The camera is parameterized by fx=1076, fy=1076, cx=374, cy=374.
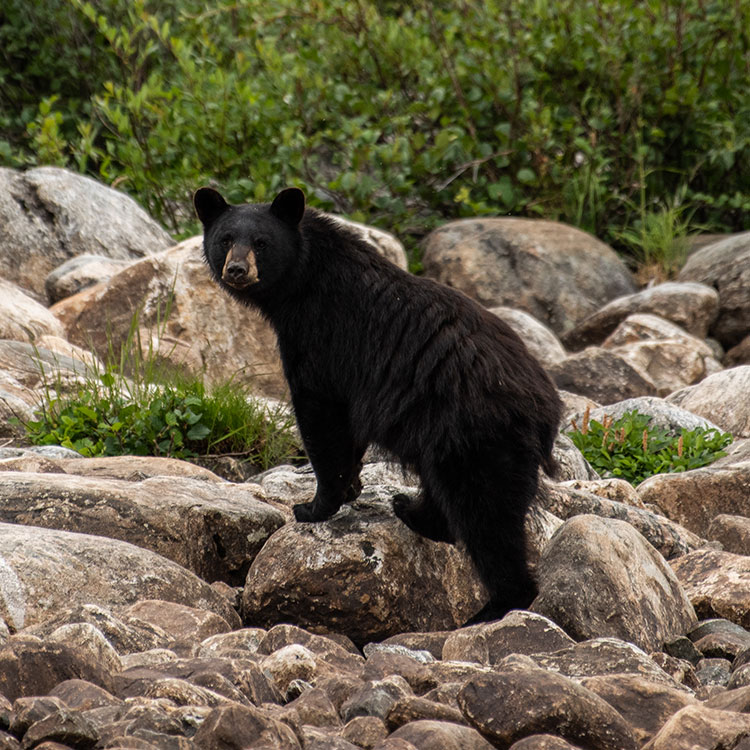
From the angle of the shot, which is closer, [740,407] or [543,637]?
[543,637]

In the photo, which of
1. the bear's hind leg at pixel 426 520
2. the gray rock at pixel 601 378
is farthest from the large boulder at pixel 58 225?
the bear's hind leg at pixel 426 520

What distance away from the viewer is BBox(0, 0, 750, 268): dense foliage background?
12.5m

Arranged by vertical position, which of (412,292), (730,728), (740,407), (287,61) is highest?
(287,61)

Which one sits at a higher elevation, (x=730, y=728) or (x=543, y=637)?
(x=730, y=728)

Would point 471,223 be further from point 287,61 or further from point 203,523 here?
point 203,523

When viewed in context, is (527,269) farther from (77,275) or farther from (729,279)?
(77,275)

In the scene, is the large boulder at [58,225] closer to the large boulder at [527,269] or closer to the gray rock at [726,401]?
the large boulder at [527,269]

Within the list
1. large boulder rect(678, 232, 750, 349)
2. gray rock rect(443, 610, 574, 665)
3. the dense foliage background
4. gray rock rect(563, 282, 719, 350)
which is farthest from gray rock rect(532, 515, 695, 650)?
the dense foliage background

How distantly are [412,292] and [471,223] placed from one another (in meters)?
7.90

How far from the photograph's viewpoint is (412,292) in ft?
16.1

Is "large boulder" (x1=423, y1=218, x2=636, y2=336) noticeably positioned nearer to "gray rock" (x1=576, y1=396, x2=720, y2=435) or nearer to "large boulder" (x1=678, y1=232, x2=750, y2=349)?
"large boulder" (x1=678, y1=232, x2=750, y2=349)

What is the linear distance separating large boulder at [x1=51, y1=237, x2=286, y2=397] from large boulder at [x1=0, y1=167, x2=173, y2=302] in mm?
1804

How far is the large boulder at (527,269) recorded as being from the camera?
39.9 ft

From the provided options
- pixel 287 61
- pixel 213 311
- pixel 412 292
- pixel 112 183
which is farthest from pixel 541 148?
pixel 412 292
